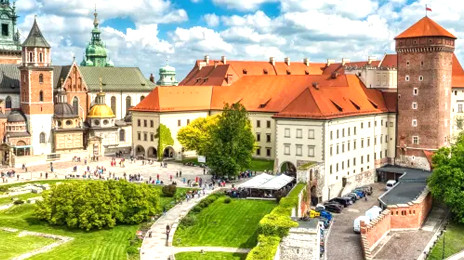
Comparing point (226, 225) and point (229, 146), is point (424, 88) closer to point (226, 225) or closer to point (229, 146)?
point (229, 146)

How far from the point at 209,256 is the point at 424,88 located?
42530mm

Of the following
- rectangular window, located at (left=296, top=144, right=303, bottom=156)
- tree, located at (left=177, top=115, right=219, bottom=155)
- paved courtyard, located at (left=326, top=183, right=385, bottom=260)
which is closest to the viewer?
paved courtyard, located at (left=326, top=183, right=385, bottom=260)

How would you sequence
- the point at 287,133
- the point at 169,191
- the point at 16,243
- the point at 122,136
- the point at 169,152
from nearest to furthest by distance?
the point at 16,243 → the point at 169,191 → the point at 287,133 → the point at 169,152 → the point at 122,136

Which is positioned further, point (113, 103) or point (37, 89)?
point (113, 103)

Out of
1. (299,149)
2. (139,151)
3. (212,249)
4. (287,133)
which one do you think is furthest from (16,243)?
(139,151)

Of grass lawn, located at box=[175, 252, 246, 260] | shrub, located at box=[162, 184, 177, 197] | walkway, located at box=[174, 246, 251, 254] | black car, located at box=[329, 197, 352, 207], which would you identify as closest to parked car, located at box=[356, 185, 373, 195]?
black car, located at box=[329, 197, 352, 207]

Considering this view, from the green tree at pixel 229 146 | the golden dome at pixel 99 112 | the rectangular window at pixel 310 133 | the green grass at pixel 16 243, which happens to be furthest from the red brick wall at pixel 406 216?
the golden dome at pixel 99 112

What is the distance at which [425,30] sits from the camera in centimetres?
7250

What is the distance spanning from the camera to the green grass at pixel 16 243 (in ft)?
139

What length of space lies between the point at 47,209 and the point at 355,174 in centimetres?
3608

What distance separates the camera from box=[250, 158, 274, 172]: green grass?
244 ft

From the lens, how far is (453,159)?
55875 millimetres

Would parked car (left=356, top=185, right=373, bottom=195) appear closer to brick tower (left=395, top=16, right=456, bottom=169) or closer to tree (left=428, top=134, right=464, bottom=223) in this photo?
brick tower (left=395, top=16, right=456, bottom=169)

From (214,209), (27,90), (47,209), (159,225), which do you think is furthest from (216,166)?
(27,90)
